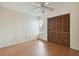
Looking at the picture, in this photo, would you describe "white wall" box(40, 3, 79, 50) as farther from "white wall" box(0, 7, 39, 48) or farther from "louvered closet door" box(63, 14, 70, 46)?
"white wall" box(0, 7, 39, 48)

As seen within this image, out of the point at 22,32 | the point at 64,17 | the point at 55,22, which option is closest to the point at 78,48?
the point at 64,17

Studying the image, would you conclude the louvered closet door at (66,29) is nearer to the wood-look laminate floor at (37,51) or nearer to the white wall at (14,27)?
the wood-look laminate floor at (37,51)

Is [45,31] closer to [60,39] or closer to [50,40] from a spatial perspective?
[50,40]

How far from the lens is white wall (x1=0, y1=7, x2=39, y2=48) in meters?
4.20

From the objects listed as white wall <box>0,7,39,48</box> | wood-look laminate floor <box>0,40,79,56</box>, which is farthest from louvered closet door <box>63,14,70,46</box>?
white wall <box>0,7,39,48</box>

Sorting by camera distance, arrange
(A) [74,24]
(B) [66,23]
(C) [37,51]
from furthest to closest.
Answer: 1. (B) [66,23]
2. (A) [74,24]
3. (C) [37,51]

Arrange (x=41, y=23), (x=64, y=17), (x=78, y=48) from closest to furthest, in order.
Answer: (x=78, y=48), (x=64, y=17), (x=41, y=23)

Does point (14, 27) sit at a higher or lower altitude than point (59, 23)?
lower

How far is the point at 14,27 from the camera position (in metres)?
4.85

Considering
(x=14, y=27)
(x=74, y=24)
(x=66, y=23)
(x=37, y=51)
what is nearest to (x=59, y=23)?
(x=66, y=23)

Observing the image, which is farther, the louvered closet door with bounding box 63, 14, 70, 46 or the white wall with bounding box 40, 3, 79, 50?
the louvered closet door with bounding box 63, 14, 70, 46

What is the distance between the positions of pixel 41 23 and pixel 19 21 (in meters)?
2.00

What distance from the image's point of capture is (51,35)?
570 cm

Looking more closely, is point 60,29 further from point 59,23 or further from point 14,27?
point 14,27
